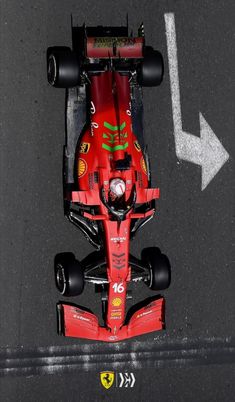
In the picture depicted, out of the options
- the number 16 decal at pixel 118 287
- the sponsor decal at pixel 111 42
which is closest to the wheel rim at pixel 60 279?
the number 16 decal at pixel 118 287

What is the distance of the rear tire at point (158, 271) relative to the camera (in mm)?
8617

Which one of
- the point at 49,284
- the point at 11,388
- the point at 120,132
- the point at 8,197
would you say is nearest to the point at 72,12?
the point at 120,132

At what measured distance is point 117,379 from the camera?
905cm

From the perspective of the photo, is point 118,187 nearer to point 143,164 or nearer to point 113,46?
point 143,164

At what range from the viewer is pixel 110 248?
8.27 metres

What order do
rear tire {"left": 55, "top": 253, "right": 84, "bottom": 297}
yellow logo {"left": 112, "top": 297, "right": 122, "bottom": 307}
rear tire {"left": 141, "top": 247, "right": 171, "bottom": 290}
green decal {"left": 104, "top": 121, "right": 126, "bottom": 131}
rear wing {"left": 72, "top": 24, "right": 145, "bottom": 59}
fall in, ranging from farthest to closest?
rear tire {"left": 141, "top": 247, "right": 171, "bottom": 290}
yellow logo {"left": 112, "top": 297, "right": 122, "bottom": 307}
rear tire {"left": 55, "top": 253, "right": 84, "bottom": 297}
green decal {"left": 104, "top": 121, "right": 126, "bottom": 131}
rear wing {"left": 72, "top": 24, "right": 145, "bottom": 59}

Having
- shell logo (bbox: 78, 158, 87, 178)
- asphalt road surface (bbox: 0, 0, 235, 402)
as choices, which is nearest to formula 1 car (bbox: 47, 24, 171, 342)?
shell logo (bbox: 78, 158, 87, 178)

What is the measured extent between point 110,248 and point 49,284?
2.97 ft

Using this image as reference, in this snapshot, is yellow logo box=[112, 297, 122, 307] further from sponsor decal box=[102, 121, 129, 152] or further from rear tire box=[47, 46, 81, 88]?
rear tire box=[47, 46, 81, 88]

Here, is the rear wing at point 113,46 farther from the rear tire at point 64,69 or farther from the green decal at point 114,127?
the green decal at point 114,127

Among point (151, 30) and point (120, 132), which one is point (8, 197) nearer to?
point (120, 132)

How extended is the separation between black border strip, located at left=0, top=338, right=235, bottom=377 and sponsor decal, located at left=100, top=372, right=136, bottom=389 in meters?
0.07

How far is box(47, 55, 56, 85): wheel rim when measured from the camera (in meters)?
8.28

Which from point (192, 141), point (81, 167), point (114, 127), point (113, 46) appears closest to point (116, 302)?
point (81, 167)
